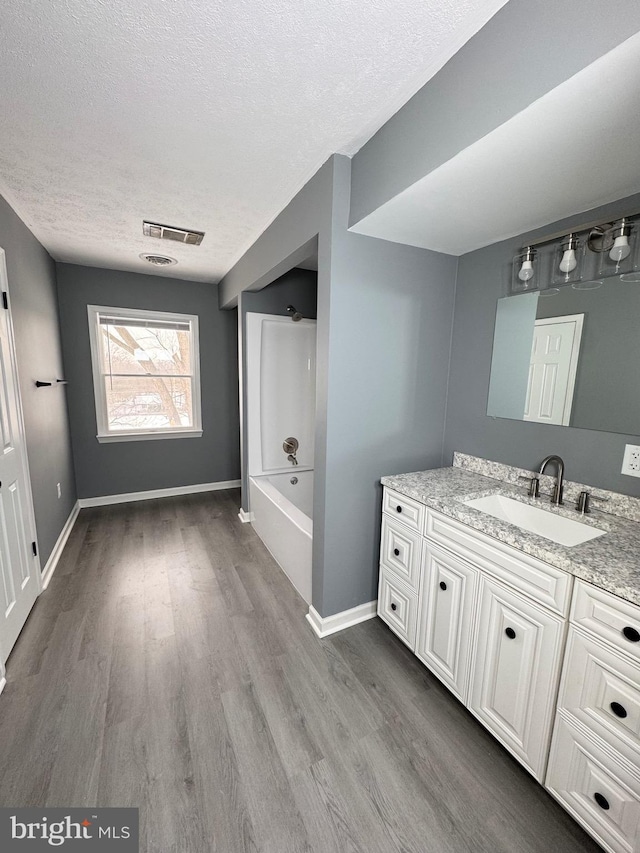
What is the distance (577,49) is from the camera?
2.80ft

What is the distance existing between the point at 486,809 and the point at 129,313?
A: 4488mm

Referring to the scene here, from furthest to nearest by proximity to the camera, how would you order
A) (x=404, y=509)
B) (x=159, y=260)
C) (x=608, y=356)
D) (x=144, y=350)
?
(x=144, y=350) < (x=159, y=260) < (x=404, y=509) < (x=608, y=356)

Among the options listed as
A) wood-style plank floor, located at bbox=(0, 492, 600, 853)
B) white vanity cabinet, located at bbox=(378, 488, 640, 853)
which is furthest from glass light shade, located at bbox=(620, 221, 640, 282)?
wood-style plank floor, located at bbox=(0, 492, 600, 853)

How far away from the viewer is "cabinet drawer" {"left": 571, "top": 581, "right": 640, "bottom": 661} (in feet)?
3.14

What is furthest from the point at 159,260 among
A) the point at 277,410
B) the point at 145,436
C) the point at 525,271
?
the point at 525,271

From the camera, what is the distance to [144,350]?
154 inches

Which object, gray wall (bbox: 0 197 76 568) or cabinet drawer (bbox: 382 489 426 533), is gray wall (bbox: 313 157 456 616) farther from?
gray wall (bbox: 0 197 76 568)

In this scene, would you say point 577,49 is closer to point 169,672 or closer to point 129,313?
point 169,672

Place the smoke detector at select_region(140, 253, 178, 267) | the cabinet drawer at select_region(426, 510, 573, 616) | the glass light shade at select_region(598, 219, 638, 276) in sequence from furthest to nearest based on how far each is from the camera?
the smoke detector at select_region(140, 253, 178, 267)
the glass light shade at select_region(598, 219, 638, 276)
the cabinet drawer at select_region(426, 510, 573, 616)

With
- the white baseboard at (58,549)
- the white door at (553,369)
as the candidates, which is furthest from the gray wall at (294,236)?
the white baseboard at (58,549)

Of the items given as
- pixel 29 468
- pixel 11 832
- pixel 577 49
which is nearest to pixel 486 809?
pixel 11 832

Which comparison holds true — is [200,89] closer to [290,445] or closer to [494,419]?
[494,419]

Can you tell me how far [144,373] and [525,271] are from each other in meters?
3.71

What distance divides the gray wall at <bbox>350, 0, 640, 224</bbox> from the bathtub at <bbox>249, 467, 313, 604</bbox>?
196 centimetres
